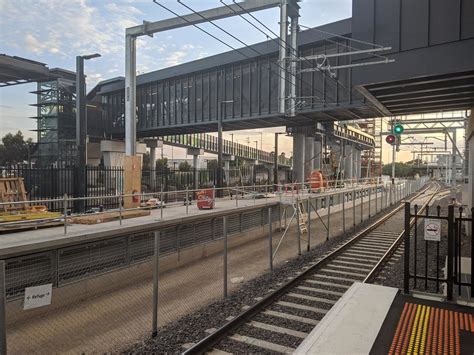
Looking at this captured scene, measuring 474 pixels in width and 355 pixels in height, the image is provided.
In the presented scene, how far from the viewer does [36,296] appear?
470cm

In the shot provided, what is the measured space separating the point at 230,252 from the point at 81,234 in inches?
278

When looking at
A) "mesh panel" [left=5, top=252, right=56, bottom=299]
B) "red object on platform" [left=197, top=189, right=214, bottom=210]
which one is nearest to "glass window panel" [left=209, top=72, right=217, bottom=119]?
"red object on platform" [left=197, top=189, right=214, bottom=210]

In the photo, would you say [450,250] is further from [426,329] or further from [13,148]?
[13,148]

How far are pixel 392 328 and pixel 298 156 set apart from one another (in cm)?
3415

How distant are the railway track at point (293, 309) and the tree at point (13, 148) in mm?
66564

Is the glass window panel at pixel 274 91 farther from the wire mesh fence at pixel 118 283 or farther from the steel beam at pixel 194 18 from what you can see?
the wire mesh fence at pixel 118 283

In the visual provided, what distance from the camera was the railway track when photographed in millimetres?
6512

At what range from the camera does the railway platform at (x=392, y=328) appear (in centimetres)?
524

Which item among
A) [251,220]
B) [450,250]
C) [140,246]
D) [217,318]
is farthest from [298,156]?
[450,250]

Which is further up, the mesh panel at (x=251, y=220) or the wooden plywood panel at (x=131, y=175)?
the wooden plywood panel at (x=131, y=175)

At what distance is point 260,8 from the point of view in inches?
872

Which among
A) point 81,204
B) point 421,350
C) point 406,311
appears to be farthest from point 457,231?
point 81,204

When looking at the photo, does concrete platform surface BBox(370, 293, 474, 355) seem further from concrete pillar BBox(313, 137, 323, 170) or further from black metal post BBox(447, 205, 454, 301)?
concrete pillar BBox(313, 137, 323, 170)

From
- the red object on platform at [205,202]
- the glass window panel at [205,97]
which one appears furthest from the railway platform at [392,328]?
the glass window panel at [205,97]
